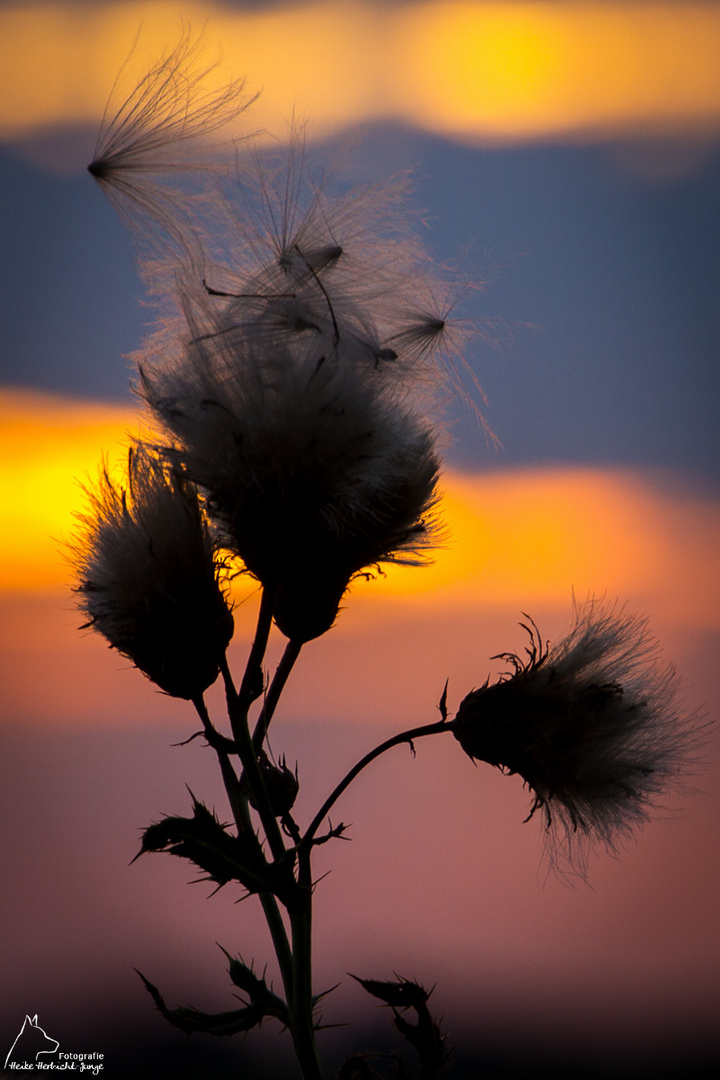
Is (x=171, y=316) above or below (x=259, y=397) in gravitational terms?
above

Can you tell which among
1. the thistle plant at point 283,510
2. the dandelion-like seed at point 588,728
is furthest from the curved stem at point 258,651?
the dandelion-like seed at point 588,728

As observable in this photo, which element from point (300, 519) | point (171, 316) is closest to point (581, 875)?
point (300, 519)

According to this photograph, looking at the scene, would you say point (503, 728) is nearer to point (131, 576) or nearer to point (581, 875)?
point (581, 875)
